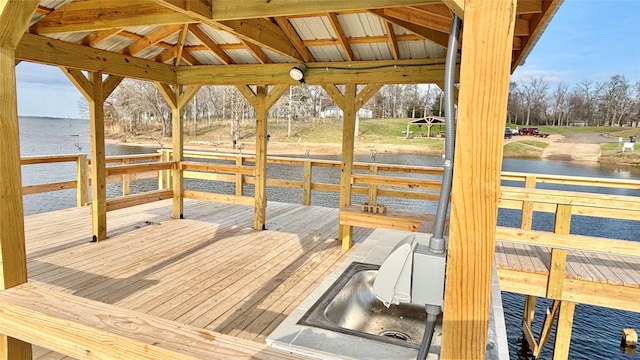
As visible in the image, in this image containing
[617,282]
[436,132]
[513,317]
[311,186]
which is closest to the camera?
[617,282]

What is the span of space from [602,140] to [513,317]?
27.9m

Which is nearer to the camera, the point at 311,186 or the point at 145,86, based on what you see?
the point at 311,186

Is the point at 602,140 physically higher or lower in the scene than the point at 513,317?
higher

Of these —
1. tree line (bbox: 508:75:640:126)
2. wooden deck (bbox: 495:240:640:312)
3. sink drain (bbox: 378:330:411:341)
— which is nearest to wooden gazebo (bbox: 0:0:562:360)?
sink drain (bbox: 378:330:411:341)

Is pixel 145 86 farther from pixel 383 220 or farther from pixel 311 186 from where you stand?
pixel 383 220

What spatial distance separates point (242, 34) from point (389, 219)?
2530 millimetres

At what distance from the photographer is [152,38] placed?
4418 mm

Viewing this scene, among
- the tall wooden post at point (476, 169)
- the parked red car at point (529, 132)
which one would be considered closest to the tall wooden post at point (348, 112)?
the tall wooden post at point (476, 169)

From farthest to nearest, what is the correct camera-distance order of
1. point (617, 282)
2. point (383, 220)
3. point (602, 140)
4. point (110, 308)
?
1. point (602, 140)
2. point (383, 220)
3. point (617, 282)
4. point (110, 308)

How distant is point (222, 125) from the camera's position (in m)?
31.5

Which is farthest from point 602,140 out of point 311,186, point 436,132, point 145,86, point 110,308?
point 145,86

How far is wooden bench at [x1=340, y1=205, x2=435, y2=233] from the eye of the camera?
4.18 metres

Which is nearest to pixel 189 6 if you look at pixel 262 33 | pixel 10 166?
pixel 262 33

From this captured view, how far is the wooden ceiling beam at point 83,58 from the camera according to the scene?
3590mm
